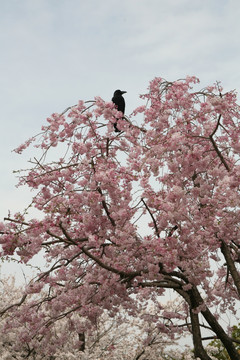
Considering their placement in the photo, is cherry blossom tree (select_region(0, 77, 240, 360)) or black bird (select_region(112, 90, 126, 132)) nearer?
cherry blossom tree (select_region(0, 77, 240, 360))

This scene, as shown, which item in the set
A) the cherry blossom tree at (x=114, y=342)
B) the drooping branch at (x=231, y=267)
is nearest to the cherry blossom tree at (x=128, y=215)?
the drooping branch at (x=231, y=267)

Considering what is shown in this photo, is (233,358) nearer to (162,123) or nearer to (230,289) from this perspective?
(230,289)

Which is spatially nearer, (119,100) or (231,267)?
(231,267)

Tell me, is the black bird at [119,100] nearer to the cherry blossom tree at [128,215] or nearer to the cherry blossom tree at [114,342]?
the cherry blossom tree at [128,215]

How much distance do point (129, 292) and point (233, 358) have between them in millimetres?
2281

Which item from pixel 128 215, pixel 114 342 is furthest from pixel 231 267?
pixel 114 342

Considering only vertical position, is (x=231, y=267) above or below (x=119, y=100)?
below

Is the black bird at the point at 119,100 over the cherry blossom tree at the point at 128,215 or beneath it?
over

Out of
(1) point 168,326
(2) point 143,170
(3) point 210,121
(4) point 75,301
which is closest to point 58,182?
(2) point 143,170

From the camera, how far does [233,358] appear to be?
7.13m

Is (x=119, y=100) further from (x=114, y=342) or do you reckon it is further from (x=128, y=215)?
(x=114, y=342)

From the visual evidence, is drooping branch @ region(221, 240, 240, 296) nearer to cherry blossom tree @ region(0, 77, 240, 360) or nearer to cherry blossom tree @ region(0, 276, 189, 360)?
cherry blossom tree @ region(0, 77, 240, 360)

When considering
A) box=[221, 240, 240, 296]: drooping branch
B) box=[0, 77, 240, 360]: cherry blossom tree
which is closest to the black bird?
box=[0, 77, 240, 360]: cherry blossom tree

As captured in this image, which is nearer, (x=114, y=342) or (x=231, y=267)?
(x=231, y=267)
